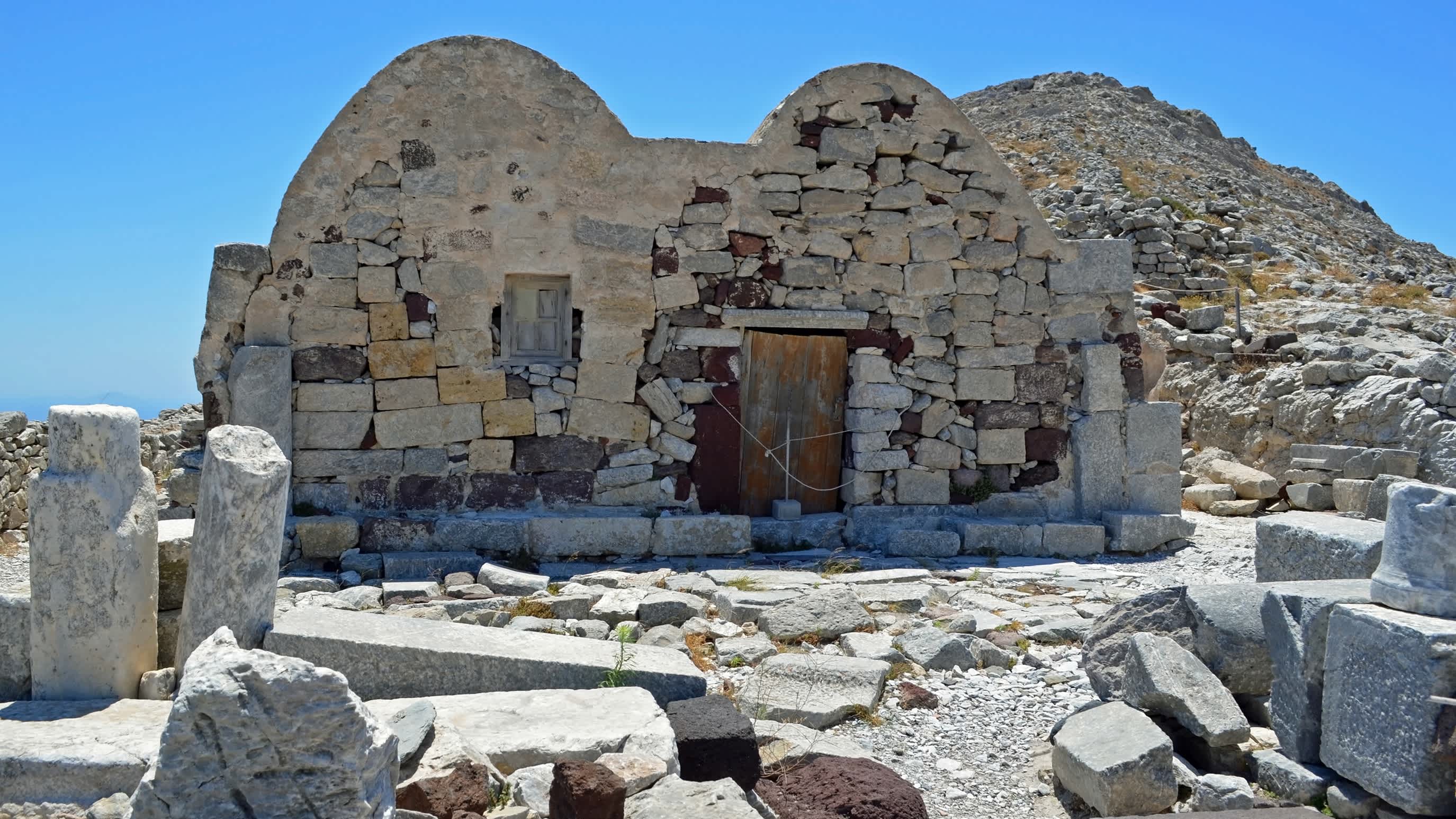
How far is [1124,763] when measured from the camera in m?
4.11

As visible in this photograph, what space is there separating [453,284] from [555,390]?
118 cm

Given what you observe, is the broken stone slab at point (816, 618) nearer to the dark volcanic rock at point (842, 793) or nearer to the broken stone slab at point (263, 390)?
the dark volcanic rock at point (842, 793)

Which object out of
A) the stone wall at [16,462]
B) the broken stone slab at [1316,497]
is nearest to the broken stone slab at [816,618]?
the broken stone slab at [1316,497]

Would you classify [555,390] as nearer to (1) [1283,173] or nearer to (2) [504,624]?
(2) [504,624]

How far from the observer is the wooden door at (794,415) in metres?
9.53

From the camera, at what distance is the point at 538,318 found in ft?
30.3

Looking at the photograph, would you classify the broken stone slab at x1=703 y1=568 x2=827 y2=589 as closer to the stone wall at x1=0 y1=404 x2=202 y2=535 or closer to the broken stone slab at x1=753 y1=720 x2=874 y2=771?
the broken stone slab at x1=753 y1=720 x2=874 y2=771

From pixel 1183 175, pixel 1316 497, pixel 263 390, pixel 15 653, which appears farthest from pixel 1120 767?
pixel 1183 175

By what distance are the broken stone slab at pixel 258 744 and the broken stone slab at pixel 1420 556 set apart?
3.58m

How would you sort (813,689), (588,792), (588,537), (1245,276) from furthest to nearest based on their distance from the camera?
(1245,276)
(588,537)
(813,689)
(588,792)

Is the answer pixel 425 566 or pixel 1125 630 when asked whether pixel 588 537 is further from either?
pixel 1125 630

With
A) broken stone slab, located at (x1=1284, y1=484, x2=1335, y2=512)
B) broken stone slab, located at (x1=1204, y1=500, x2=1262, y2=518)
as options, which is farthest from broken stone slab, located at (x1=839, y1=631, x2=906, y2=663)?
broken stone slab, located at (x1=1284, y1=484, x2=1335, y2=512)

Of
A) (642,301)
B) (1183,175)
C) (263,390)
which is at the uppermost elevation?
(1183,175)

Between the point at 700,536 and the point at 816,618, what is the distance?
8.40ft
